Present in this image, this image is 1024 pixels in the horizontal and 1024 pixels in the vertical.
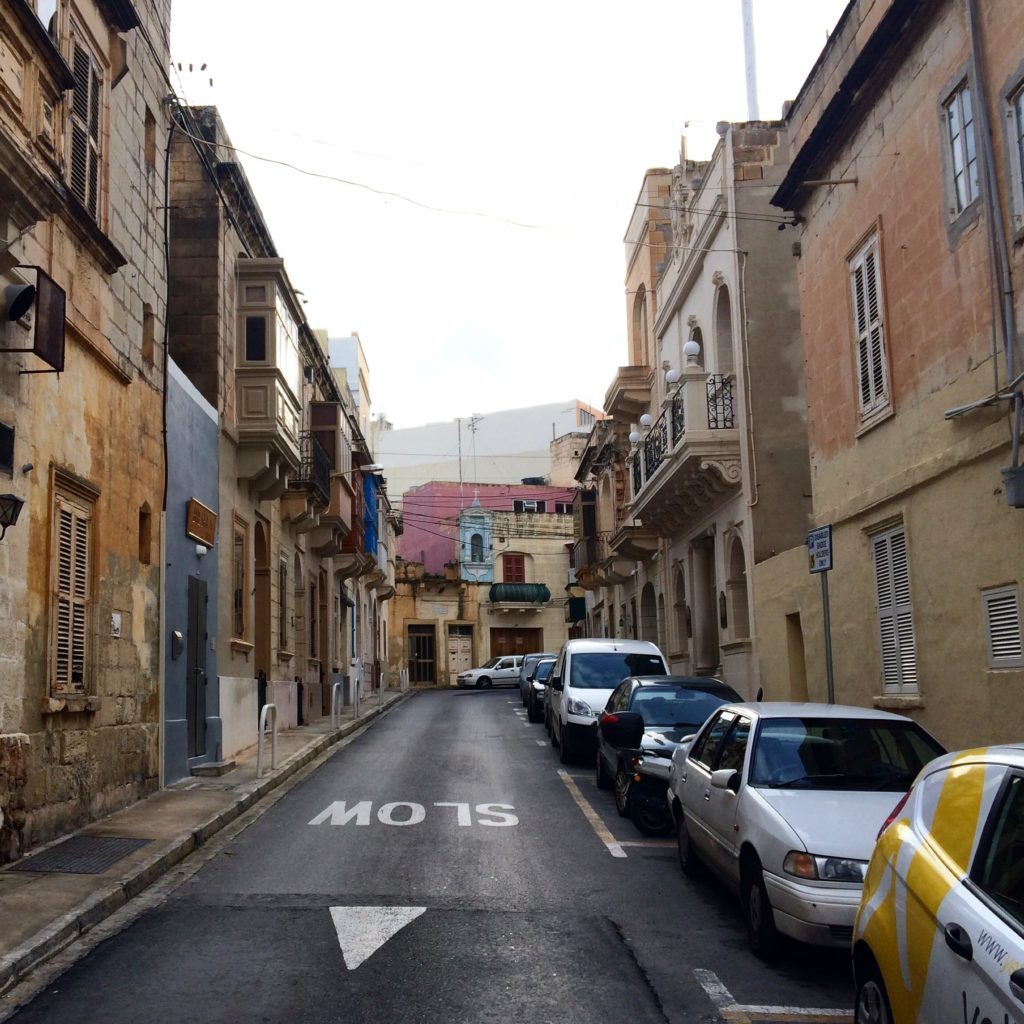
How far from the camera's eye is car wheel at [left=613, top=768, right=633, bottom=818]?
475 inches

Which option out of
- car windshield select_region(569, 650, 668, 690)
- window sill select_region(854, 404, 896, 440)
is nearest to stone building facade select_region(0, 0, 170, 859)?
car windshield select_region(569, 650, 668, 690)

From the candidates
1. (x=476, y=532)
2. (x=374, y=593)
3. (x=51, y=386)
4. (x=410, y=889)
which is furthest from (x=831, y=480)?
(x=476, y=532)

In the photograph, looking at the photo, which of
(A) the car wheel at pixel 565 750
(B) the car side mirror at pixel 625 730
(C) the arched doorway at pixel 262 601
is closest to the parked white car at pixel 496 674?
(C) the arched doorway at pixel 262 601

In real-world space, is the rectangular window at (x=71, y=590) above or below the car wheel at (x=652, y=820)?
above

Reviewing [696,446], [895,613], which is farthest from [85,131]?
[696,446]

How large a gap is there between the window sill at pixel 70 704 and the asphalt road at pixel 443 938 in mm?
1980

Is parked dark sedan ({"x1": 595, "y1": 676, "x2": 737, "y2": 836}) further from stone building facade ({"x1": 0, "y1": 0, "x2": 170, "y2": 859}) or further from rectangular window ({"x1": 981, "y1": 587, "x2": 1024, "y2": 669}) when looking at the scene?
stone building facade ({"x1": 0, "y1": 0, "x2": 170, "y2": 859})

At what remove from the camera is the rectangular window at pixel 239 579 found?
1923cm

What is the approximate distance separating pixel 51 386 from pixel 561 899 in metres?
6.50

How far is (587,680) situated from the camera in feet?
59.6

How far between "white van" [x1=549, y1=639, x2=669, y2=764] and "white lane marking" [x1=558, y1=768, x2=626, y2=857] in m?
1.16

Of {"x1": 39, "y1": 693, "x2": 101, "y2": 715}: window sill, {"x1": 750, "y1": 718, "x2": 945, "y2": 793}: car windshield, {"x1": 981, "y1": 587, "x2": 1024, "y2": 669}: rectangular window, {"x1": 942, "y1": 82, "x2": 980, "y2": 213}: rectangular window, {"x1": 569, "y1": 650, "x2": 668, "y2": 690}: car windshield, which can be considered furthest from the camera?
{"x1": 569, "y1": 650, "x2": 668, "y2": 690}: car windshield

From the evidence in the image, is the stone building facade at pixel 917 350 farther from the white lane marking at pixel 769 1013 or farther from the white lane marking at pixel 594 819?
the white lane marking at pixel 769 1013

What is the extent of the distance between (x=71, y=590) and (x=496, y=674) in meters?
41.1
